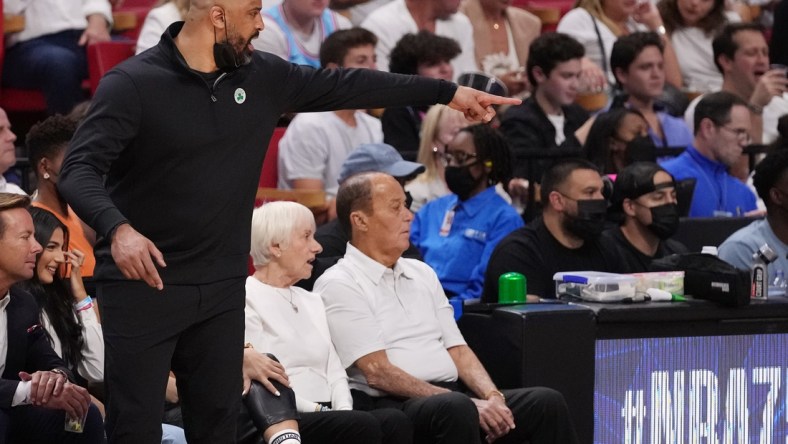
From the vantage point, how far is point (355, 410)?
5.03 metres

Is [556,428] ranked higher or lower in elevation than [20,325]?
lower

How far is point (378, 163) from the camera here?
6.51m

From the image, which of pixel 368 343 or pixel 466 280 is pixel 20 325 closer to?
pixel 368 343

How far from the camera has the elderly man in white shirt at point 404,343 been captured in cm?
518

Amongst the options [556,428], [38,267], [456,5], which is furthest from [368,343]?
[456,5]

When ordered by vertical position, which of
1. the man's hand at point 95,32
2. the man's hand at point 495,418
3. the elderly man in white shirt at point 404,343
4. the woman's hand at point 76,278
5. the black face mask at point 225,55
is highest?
the man's hand at point 95,32

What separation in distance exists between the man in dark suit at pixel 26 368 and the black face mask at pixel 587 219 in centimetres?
244

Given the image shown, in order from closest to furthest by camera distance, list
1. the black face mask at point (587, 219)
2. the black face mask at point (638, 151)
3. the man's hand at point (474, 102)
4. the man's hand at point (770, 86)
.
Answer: the man's hand at point (474, 102), the black face mask at point (587, 219), the black face mask at point (638, 151), the man's hand at point (770, 86)

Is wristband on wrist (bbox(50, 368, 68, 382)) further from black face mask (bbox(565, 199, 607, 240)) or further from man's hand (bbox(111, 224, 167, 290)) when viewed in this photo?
black face mask (bbox(565, 199, 607, 240))

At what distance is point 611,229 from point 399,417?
6.29 feet

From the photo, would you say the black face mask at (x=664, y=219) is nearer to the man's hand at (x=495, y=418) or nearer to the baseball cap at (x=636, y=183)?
the baseball cap at (x=636, y=183)

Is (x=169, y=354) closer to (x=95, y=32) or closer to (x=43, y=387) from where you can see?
(x=43, y=387)

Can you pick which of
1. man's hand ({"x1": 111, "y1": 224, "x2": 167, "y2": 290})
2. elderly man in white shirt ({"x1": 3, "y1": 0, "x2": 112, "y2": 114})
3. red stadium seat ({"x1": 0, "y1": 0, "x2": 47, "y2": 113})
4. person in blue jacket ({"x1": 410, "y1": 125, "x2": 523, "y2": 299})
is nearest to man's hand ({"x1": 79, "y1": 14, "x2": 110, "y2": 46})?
elderly man in white shirt ({"x1": 3, "y1": 0, "x2": 112, "y2": 114})

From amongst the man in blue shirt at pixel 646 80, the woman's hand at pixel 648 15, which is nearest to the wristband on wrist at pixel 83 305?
the man in blue shirt at pixel 646 80
